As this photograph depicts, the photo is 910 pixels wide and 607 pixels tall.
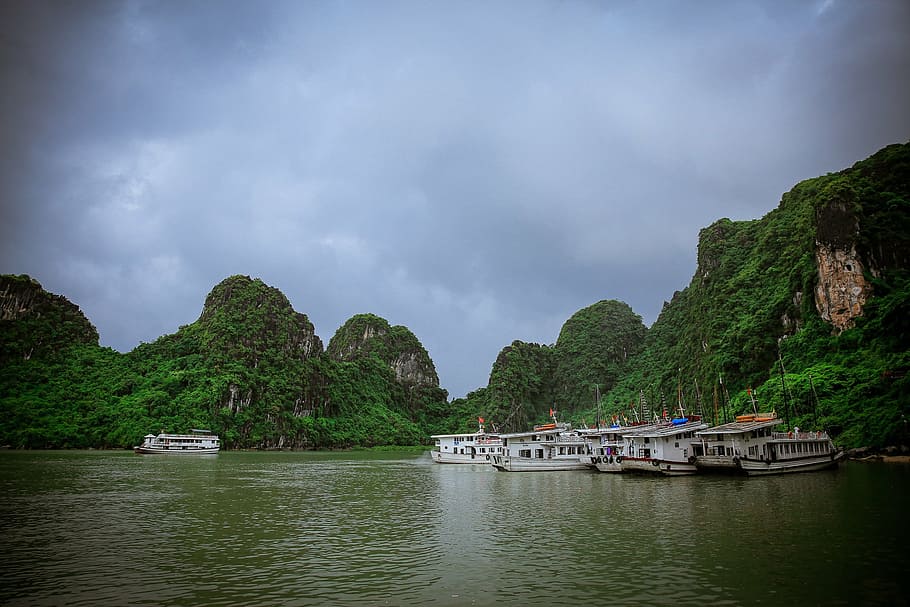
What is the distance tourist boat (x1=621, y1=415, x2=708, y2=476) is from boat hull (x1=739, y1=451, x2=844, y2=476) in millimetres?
4069

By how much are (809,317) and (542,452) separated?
47210 mm

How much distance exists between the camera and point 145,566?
15305 mm

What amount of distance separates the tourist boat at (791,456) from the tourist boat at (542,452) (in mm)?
16695

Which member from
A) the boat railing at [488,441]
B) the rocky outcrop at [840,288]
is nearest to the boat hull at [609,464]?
the boat railing at [488,441]

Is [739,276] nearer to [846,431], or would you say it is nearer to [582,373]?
[846,431]

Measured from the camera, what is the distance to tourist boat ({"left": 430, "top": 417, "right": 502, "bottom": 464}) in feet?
224

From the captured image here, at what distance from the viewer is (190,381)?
117000 millimetres

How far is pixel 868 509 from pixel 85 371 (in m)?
131

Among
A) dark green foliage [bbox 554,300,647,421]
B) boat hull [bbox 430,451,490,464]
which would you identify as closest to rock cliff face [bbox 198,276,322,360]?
boat hull [bbox 430,451,490,464]

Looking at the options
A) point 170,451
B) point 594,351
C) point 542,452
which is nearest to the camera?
point 542,452

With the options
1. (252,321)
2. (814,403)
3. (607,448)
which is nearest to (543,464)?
(607,448)

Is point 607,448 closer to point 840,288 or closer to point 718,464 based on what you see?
point 718,464

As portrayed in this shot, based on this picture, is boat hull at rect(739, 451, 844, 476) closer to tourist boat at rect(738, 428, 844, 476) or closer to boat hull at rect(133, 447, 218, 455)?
tourist boat at rect(738, 428, 844, 476)

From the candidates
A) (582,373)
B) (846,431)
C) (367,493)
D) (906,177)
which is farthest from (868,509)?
(582,373)
